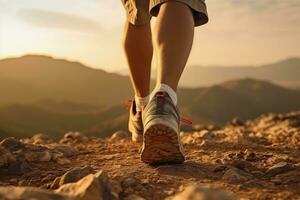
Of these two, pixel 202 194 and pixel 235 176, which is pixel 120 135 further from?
pixel 202 194

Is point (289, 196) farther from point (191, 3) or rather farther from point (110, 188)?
point (191, 3)

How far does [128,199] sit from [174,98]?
683 millimetres

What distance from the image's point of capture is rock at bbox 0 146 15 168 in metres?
2.57

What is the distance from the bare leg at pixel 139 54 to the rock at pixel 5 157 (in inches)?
41.7

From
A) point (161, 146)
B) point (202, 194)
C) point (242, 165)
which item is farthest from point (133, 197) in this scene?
point (242, 165)

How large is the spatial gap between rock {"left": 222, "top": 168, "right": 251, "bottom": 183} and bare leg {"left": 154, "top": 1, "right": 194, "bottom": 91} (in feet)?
1.59

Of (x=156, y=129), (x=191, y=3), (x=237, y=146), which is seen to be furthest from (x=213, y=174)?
(x=237, y=146)

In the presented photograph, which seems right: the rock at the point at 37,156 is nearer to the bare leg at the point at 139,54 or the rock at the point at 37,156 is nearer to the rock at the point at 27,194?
the bare leg at the point at 139,54

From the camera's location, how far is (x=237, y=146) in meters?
3.59

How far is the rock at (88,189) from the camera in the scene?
1733 millimetres

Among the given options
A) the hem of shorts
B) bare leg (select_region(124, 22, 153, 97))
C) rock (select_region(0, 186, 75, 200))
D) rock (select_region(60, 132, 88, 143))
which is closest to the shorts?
the hem of shorts

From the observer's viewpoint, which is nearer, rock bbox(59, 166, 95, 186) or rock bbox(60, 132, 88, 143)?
rock bbox(59, 166, 95, 186)

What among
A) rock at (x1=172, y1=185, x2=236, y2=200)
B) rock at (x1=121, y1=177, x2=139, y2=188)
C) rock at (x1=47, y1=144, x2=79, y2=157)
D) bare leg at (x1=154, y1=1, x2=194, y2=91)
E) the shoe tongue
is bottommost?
rock at (x1=47, y1=144, x2=79, y2=157)

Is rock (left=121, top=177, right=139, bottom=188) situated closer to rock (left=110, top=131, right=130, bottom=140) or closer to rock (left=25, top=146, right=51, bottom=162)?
rock (left=25, top=146, right=51, bottom=162)
